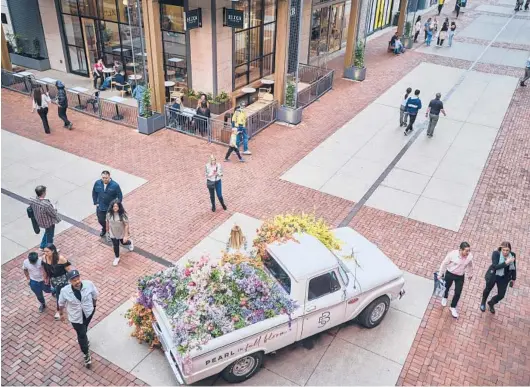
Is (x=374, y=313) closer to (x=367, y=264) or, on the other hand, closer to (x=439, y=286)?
(x=367, y=264)

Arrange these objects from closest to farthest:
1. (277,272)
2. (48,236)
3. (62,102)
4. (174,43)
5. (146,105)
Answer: (277,272)
(48,236)
(62,102)
(146,105)
(174,43)

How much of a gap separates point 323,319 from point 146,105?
33.9 feet

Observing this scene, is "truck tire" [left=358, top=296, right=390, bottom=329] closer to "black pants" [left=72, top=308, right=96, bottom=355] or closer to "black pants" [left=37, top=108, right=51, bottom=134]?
"black pants" [left=72, top=308, right=96, bottom=355]

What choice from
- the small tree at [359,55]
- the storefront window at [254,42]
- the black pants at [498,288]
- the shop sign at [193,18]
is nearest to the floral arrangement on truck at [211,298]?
the black pants at [498,288]

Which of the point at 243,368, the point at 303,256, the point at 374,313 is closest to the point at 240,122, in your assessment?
the point at 303,256

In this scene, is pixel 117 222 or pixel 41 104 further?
pixel 41 104

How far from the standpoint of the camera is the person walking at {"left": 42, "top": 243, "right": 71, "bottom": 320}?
751 cm

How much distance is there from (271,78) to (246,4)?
3278 mm

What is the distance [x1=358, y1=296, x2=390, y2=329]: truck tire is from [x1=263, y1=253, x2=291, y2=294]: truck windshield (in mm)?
1616

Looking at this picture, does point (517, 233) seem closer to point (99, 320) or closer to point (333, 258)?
point (333, 258)

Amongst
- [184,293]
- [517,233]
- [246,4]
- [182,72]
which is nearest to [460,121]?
[517,233]

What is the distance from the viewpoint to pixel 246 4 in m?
18.2

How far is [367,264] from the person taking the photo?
8.21m

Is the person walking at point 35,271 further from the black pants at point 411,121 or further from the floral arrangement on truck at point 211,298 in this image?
the black pants at point 411,121
